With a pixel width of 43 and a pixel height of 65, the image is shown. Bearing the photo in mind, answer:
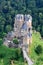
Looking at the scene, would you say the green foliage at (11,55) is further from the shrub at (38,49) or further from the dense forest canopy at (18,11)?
the dense forest canopy at (18,11)

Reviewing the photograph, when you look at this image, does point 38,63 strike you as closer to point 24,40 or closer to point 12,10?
point 24,40

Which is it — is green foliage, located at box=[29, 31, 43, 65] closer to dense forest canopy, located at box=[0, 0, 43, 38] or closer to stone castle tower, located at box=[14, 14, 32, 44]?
stone castle tower, located at box=[14, 14, 32, 44]

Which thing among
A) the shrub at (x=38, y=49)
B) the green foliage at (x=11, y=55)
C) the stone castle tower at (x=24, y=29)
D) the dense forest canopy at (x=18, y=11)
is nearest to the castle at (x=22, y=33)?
the stone castle tower at (x=24, y=29)

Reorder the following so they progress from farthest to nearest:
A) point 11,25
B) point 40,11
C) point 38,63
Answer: point 40,11 → point 11,25 → point 38,63

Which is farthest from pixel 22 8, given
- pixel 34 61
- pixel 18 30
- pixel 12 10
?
pixel 34 61

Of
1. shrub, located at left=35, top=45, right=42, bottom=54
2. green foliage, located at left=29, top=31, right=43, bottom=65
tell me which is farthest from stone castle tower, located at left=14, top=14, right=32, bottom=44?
shrub, located at left=35, top=45, right=42, bottom=54

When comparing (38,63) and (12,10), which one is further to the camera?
(12,10)

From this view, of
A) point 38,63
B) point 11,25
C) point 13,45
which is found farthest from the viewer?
point 11,25

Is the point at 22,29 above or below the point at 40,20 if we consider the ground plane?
above
